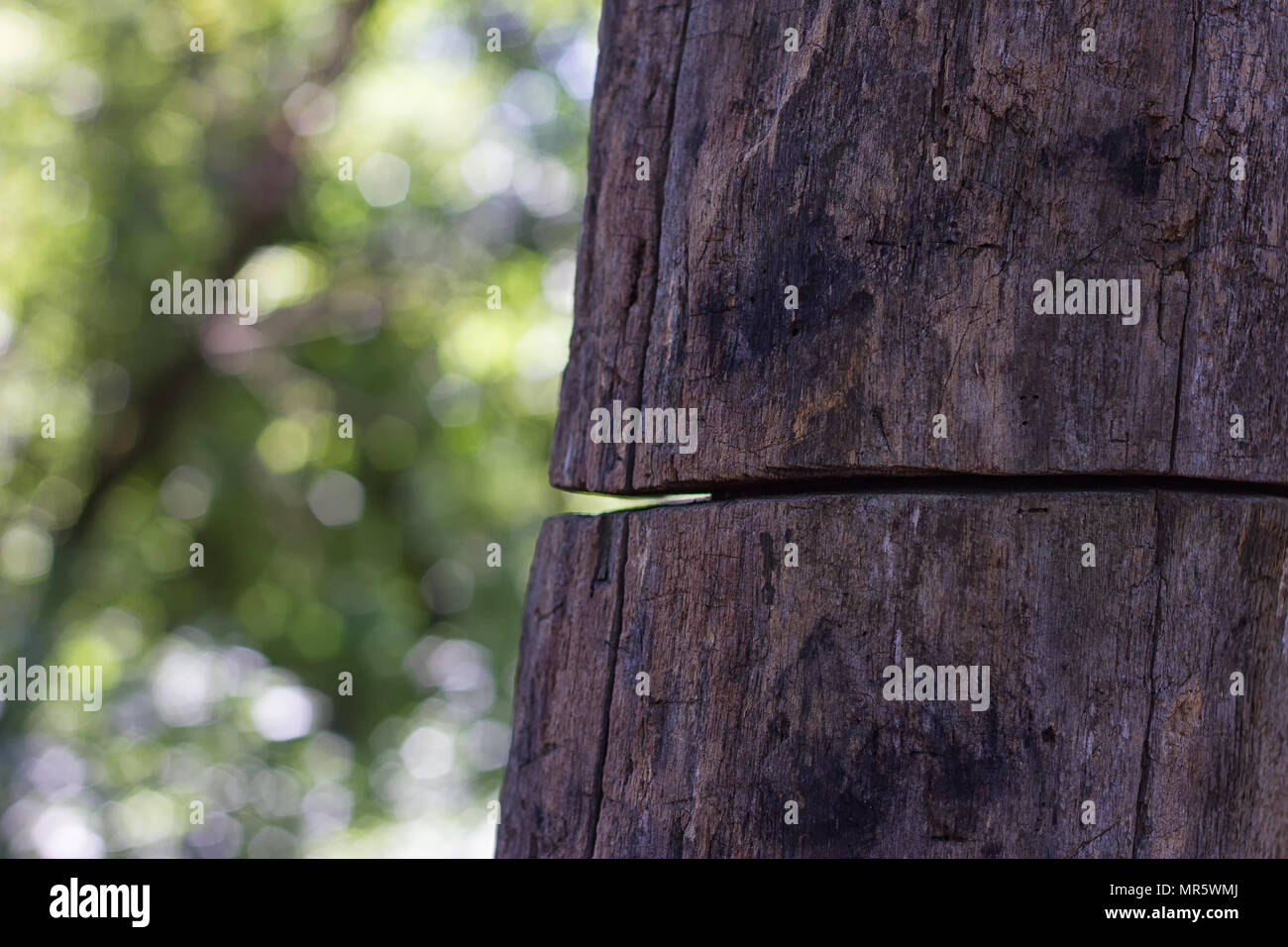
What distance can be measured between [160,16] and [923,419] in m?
8.05

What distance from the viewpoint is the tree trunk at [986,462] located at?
1.52 metres

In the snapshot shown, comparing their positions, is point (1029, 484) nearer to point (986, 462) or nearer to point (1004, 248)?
point (986, 462)

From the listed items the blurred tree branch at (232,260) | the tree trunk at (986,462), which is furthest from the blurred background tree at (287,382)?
the tree trunk at (986,462)

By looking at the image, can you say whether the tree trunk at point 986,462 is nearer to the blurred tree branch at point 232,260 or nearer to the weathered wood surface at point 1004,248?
the weathered wood surface at point 1004,248

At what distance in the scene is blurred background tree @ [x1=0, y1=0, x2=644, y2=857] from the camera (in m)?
7.98

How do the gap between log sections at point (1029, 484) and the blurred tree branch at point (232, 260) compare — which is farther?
the blurred tree branch at point (232, 260)

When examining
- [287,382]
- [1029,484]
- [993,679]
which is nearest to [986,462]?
[1029,484]

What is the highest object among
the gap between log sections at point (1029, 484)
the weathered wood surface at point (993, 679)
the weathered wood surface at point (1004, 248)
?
the weathered wood surface at point (1004, 248)

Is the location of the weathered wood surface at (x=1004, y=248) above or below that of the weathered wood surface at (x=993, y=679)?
above

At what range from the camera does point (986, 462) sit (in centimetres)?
154

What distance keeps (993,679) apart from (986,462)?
272 millimetres

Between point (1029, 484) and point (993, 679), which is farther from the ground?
point (1029, 484)

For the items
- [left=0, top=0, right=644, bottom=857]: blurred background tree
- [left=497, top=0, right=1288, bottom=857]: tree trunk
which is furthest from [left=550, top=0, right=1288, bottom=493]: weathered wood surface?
[left=0, top=0, right=644, bottom=857]: blurred background tree
